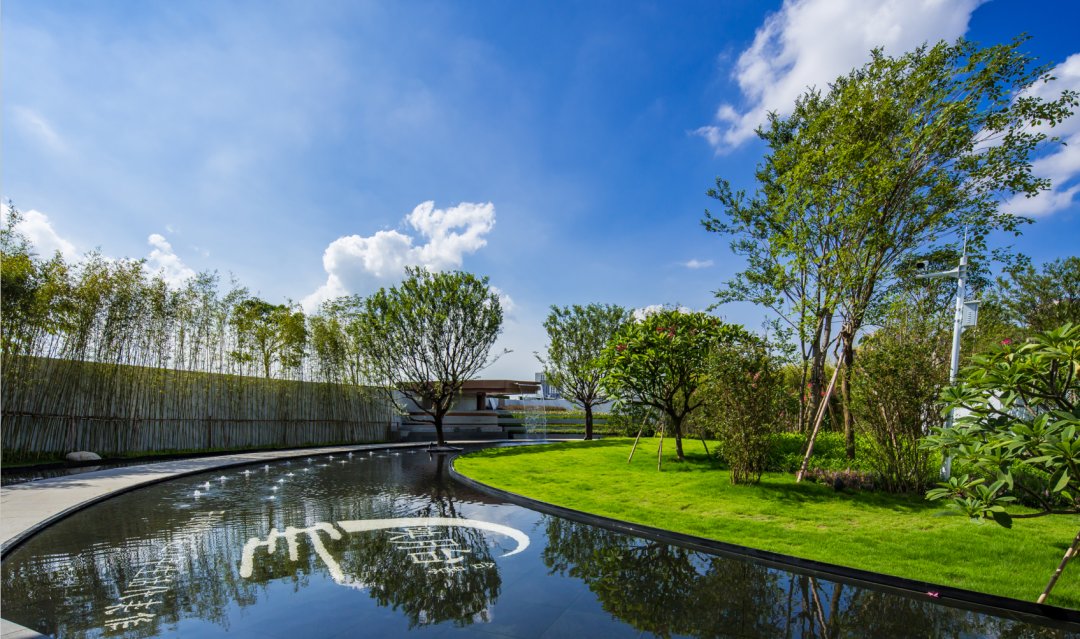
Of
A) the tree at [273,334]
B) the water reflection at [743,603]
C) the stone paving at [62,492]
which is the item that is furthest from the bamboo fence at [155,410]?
the water reflection at [743,603]

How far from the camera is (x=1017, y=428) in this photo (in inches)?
127

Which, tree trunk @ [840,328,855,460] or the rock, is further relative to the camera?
the rock

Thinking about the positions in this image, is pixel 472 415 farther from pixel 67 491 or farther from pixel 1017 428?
pixel 1017 428

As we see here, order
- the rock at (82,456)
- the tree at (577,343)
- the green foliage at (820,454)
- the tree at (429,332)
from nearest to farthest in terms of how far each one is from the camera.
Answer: the green foliage at (820,454)
the rock at (82,456)
the tree at (429,332)
the tree at (577,343)

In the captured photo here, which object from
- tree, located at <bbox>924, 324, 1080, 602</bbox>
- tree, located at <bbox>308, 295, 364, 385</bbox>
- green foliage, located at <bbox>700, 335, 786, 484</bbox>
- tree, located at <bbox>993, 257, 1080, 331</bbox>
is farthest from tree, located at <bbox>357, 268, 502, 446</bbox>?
tree, located at <bbox>993, 257, 1080, 331</bbox>

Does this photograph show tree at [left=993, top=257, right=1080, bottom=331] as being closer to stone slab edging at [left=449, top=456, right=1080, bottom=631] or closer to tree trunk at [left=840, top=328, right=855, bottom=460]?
tree trunk at [left=840, top=328, right=855, bottom=460]

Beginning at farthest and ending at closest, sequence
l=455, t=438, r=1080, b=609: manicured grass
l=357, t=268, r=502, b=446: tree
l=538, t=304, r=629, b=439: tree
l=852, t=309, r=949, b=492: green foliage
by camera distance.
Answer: l=538, t=304, r=629, b=439: tree → l=357, t=268, r=502, b=446: tree → l=852, t=309, r=949, b=492: green foliage → l=455, t=438, r=1080, b=609: manicured grass

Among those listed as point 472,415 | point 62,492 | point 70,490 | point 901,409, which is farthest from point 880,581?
point 472,415

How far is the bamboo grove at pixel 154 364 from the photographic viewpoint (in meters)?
11.4

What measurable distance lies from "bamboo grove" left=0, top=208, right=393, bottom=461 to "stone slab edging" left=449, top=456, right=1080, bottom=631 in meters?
14.1

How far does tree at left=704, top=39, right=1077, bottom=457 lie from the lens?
888 cm

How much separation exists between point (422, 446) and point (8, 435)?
12.8 metres

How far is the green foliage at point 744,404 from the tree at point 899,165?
1.83 meters

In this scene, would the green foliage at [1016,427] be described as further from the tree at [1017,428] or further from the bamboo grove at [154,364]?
the bamboo grove at [154,364]
